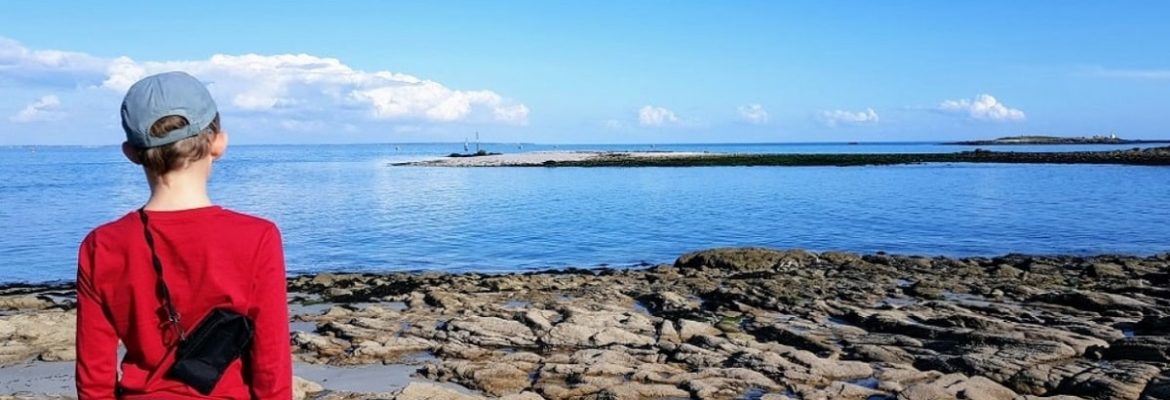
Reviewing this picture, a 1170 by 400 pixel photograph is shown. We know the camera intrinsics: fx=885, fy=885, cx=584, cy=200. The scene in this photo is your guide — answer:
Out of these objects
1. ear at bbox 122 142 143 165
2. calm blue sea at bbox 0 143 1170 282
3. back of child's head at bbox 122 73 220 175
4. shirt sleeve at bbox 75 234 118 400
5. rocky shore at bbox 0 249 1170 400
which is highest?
back of child's head at bbox 122 73 220 175

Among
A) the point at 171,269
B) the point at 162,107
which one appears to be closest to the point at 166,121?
the point at 162,107

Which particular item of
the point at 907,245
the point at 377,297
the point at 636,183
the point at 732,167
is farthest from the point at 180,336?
the point at 732,167

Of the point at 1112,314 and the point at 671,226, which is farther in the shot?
the point at 671,226

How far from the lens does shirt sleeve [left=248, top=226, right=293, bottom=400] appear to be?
263cm

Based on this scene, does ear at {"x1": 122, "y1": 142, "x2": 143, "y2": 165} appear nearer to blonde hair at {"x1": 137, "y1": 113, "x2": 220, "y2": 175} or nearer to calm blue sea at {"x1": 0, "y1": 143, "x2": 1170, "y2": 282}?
blonde hair at {"x1": 137, "y1": 113, "x2": 220, "y2": 175}

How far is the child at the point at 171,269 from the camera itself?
254cm

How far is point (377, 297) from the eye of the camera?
16469mm

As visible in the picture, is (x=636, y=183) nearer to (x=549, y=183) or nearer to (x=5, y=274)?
(x=549, y=183)

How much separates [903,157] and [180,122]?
11361cm

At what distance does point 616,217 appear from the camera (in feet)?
125

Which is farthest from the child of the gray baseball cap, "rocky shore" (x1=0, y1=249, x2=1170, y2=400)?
"rocky shore" (x1=0, y1=249, x2=1170, y2=400)

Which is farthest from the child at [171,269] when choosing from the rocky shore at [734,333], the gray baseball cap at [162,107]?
the rocky shore at [734,333]

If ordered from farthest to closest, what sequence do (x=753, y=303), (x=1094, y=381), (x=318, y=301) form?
(x=318, y=301), (x=753, y=303), (x=1094, y=381)

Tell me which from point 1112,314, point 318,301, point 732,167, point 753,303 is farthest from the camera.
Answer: point 732,167
